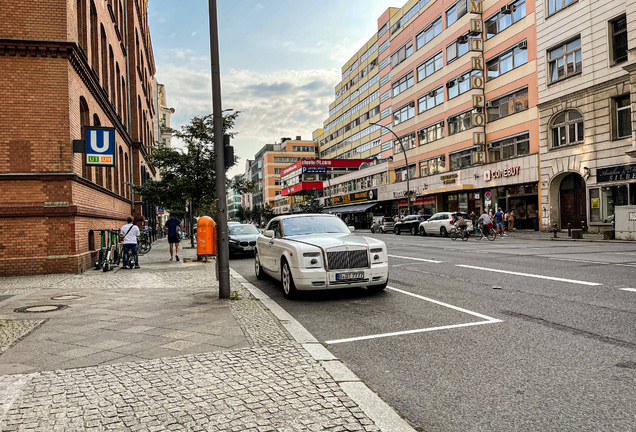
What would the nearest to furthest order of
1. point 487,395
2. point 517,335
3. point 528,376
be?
1. point 487,395
2. point 528,376
3. point 517,335

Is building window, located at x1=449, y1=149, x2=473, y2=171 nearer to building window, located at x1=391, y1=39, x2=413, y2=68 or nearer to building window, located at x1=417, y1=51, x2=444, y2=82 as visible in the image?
building window, located at x1=417, y1=51, x2=444, y2=82

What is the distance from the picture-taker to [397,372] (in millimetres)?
4188

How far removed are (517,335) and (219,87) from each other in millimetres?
6129

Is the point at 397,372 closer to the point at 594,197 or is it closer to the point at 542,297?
the point at 542,297

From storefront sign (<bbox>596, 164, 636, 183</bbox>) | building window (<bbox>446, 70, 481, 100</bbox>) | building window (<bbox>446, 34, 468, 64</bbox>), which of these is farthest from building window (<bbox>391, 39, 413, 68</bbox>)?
storefront sign (<bbox>596, 164, 636, 183</bbox>)

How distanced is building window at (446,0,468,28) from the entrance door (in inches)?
721

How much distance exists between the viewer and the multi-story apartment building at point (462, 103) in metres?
33.2

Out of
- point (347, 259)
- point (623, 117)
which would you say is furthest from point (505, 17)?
point (347, 259)

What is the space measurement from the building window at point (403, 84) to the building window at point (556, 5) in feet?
71.7

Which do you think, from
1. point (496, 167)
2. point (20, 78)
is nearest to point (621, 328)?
A: point (20, 78)

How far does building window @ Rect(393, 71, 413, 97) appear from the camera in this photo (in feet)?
169

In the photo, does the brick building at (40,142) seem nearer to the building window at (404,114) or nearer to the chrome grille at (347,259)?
the chrome grille at (347,259)

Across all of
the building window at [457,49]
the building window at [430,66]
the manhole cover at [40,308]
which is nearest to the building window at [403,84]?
the building window at [430,66]

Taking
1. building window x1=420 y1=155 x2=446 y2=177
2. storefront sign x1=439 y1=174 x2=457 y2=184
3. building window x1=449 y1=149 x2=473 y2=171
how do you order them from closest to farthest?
building window x1=449 y1=149 x2=473 y2=171
storefront sign x1=439 y1=174 x2=457 y2=184
building window x1=420 y1=155 x2=446 y2=177
